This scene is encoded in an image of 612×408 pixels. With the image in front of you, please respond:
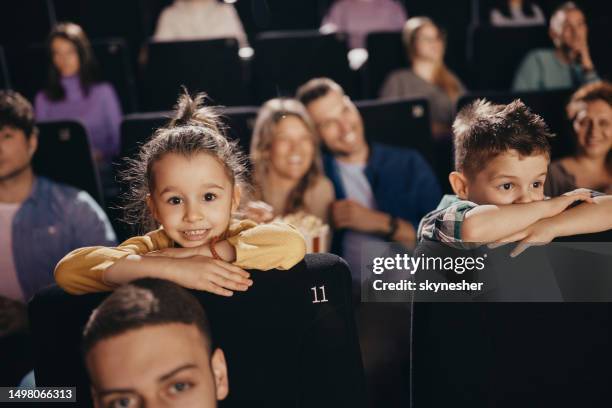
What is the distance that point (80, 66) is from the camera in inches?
91.9

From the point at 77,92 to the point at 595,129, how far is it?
1.78 meters

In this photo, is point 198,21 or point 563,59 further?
point 198,21

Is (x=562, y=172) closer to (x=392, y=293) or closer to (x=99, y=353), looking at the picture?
(x=392, y=293)

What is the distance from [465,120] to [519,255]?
232 millimetres

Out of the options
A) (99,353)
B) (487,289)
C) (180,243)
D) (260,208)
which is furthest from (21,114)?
(487,289)

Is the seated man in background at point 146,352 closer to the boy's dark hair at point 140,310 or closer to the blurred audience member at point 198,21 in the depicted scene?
the boy's dark hair at point 140,310

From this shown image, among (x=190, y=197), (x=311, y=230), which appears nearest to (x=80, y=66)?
(x=311, y=230)

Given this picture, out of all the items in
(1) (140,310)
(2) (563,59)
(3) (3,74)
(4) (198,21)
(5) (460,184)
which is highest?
(4) (198,21)

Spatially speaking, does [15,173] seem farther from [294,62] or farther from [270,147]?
[294,62]

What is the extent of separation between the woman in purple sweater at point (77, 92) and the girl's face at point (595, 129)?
5.15 ft

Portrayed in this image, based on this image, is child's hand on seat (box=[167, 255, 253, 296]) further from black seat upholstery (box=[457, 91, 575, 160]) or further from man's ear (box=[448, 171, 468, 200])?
black seat upholstery (box=[457, 91, 575, 160])

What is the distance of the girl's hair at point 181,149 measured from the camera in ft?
2.76

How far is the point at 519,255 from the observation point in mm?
813

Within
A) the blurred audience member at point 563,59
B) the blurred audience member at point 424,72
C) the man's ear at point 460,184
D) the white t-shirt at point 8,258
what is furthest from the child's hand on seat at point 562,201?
the blurred audience member at point 424,72
